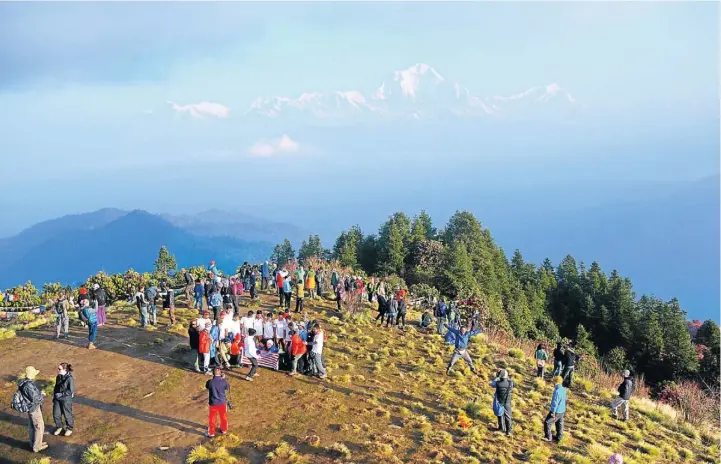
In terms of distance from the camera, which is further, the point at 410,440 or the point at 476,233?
the point at 476,233

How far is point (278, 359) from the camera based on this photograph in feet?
57.4

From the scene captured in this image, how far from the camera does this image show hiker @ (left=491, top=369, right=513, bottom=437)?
14.2 m

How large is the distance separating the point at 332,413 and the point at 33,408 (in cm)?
767

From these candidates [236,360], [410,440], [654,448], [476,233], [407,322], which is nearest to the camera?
[410,440]

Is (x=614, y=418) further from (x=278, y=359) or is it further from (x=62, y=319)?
(x=62, y=319)

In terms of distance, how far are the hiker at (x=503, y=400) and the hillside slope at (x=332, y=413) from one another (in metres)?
0.39

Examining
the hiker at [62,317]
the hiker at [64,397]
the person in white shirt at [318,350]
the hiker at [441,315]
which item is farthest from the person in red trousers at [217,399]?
the hiker at [441,315]

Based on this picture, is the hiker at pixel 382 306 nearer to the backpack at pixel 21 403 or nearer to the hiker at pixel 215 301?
the hiker at pixel 215 301

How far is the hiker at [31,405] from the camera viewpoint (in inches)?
469

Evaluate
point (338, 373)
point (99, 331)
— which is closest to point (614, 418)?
point (338, 373)

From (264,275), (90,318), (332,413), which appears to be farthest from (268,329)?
(264,275)

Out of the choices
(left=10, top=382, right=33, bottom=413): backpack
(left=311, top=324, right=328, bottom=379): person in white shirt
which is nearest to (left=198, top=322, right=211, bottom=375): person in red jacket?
(left=311, top=324, right=328, bottom=379): person in white shirt

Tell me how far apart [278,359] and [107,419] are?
5.43 m

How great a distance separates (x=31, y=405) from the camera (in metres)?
12.0
